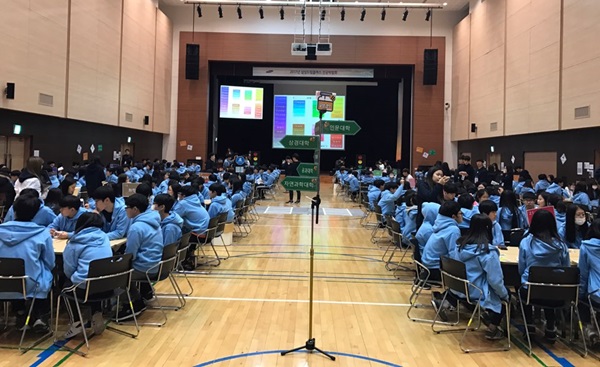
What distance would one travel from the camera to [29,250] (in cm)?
372

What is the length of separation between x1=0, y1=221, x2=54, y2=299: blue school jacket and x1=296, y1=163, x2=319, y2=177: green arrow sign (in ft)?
7.60

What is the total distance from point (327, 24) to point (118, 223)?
712 inches

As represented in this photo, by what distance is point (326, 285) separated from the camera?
611cm

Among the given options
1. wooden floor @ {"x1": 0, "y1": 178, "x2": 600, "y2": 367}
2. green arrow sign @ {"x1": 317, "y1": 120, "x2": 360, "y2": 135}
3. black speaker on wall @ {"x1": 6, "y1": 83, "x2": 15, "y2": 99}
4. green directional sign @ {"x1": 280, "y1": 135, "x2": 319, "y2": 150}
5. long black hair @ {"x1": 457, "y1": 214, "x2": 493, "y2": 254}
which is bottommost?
wooden floor @ {"x1": 0, "y1": 178, "x2": 600, "y2": 367}

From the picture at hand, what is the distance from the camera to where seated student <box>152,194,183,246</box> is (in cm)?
503

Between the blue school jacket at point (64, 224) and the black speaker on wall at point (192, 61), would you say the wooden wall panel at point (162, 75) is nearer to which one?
the black speaker on wall at point (192, 61)

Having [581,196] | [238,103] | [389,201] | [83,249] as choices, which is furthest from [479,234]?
[238,103]

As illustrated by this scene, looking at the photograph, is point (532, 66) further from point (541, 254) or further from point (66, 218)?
point (66, 218)

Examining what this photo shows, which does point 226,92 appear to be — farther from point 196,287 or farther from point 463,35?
point 196,287

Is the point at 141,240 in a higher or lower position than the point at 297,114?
lower

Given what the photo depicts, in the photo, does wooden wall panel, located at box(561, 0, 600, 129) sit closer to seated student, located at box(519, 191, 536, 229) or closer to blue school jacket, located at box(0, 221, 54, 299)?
seated student, located at box(519, 191, 536, 229)

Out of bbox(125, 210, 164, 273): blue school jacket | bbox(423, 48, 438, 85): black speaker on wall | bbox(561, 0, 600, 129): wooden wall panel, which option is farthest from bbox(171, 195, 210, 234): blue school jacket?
bbox(423, 48, 438, 85): black speaker on wall

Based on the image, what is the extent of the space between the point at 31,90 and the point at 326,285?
9529 millimetres

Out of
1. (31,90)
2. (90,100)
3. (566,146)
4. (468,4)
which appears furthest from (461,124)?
(31,90)
